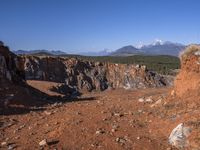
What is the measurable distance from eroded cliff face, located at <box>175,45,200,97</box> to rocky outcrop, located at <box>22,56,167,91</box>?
40.9 meters

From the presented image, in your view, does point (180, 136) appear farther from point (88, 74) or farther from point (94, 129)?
point (88, 74)

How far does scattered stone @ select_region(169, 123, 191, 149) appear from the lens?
11.8m

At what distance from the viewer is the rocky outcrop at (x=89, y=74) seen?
193 feet

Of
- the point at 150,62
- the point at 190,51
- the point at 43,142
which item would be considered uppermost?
the point at 190,51

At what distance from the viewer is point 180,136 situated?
1207 centimetres

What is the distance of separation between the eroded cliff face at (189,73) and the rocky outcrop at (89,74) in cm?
4093

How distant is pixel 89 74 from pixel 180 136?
50272 millimetres

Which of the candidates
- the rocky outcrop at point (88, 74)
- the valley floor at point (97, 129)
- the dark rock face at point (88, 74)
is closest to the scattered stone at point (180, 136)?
the valley floor at point (97, 129)

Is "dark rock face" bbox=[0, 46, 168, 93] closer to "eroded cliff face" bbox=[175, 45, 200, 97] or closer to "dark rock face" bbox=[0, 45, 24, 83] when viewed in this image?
"dark rock face" bbox=[0, 45, 24, 83]

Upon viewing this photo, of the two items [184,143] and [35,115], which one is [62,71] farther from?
[184,143]

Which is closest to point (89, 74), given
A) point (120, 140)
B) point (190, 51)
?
point (190, 51)

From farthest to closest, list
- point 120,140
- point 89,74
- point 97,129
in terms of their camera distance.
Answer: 1. point 89,74
2. point 97,129
3. point 120,140

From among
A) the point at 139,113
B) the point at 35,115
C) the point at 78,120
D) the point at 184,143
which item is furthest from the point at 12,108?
the point at 184,143

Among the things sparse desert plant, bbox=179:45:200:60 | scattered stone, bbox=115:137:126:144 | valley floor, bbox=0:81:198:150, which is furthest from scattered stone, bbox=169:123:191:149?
sparse desert plant, bbox=179:45:200:60
